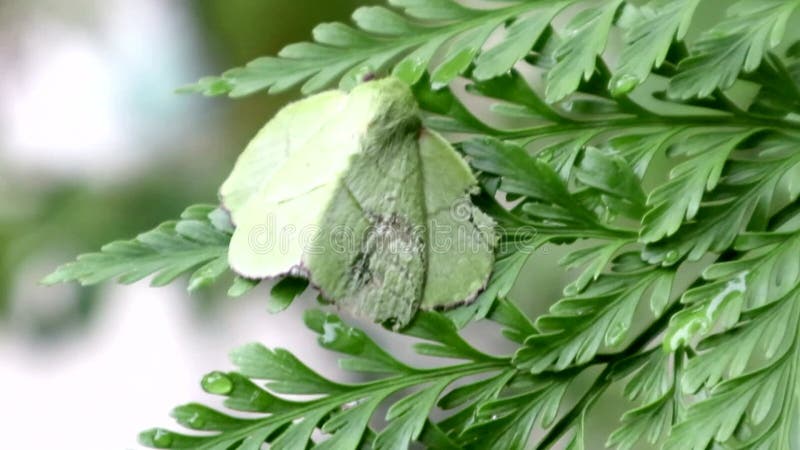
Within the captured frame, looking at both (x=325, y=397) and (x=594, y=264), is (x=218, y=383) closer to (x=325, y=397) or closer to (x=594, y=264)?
(x=325, y=397)

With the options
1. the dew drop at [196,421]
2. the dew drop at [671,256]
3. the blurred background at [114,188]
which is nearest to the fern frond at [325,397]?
the dew drop at [196,421]

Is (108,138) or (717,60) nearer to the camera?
(717,60)

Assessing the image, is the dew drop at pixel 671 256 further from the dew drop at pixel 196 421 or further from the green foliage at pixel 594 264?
the dew drop at pixel 196 421

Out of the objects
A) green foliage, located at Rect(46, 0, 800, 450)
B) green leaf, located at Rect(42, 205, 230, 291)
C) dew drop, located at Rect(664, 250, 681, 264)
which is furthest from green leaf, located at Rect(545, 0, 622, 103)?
green leaf, located at Rect(42, 205, 230, 291)

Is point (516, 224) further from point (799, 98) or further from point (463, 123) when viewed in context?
point (799, 98)

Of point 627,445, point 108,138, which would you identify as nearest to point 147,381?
point 108,138

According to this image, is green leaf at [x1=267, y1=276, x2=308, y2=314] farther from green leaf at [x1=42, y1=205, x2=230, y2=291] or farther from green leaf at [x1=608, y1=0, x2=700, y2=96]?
green leaf at [x1=608, y1=0, x2=700, y2=96]
